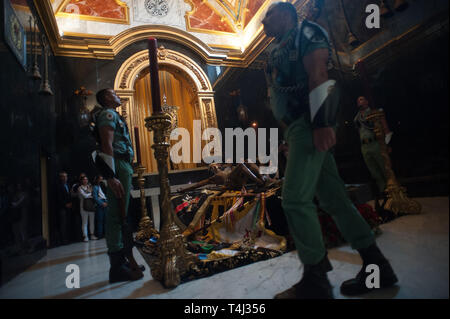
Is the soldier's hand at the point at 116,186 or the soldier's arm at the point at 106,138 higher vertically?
the soldier's arm at the point at 106,138

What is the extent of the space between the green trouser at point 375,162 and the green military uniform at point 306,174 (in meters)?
0.13

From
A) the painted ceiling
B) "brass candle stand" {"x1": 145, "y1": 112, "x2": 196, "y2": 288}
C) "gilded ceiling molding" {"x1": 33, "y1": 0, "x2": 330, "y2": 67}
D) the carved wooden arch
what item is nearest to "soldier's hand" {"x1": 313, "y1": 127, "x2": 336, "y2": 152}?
"brass candle stand" {"x1": 145, "y1": 112, "x2": 196, "y2": 288}

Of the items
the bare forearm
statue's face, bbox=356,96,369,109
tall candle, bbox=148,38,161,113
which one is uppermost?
tall candle, bbox=148,38,161,113

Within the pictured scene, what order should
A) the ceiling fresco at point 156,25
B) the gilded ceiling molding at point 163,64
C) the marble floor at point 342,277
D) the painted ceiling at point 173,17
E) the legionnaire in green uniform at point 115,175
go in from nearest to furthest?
the marble floor at point 342,277 < the legionnaire in green uniform at point 115,175 < the ceiling fresco at point 156,25 < the painted ceiling at point 173,17 < the gilded ceiling molding at point 163,64

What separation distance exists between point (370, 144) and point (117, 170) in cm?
163

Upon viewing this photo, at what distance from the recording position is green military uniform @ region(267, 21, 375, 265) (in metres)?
0.84

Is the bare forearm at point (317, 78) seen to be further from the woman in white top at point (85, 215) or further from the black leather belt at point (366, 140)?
the woman in white top at point (85, 215)

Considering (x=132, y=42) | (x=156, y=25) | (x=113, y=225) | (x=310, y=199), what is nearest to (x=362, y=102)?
(x=310, y=199)

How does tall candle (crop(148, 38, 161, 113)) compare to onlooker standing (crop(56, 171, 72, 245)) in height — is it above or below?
above

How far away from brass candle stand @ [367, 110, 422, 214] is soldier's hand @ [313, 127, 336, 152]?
0.63 ft

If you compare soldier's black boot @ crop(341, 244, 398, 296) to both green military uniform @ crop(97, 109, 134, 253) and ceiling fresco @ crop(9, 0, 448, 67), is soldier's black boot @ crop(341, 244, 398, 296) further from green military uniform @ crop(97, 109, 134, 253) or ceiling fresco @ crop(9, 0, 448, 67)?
ceiling fresco @ crop(9, 0, 448, 67)

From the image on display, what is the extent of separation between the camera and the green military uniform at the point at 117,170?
1.59m

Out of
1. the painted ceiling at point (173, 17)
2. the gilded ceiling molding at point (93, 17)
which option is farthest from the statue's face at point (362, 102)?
the gilded ceiling molding at point (93, 17)
